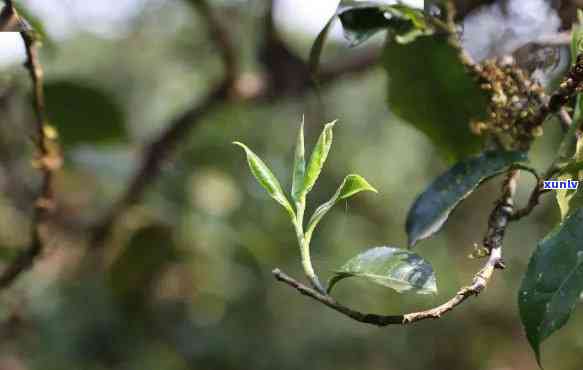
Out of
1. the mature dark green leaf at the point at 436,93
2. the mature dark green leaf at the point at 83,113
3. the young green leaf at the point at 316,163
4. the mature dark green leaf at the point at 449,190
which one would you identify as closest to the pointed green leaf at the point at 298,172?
the young green leaf at the point at 316,163

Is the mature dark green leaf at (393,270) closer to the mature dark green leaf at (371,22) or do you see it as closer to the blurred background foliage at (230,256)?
the mature dark green leaf at (371,22)

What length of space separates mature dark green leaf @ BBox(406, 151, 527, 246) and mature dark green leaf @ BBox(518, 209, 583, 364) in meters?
0.07

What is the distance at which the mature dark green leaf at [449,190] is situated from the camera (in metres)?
0.55

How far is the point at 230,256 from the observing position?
1661 millimetres

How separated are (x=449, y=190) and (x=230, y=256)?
3.63 ft

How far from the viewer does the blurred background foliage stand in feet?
4.52

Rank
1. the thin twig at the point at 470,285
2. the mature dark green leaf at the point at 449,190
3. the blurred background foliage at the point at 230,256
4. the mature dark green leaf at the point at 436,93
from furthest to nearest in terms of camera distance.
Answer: the blurred background foliage at the point at 230,256
the mature dark green leaf at the point at 436,93
the mature dark green leaf at the point at 449,190
the thin twig at the point at 470,285

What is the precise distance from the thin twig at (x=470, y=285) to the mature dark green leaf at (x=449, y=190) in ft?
0.05

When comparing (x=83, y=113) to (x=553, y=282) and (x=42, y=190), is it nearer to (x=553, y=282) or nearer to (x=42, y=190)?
(x=42, y=190)

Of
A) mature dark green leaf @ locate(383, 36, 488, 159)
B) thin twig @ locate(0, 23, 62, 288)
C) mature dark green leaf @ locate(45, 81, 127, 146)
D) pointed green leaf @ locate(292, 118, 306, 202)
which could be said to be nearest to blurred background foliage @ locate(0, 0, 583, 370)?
mature dark green leaf @ locate(45, 81, 127, 146)

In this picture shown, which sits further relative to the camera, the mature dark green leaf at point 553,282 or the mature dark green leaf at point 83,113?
the mature dark green leaf at point 83,113

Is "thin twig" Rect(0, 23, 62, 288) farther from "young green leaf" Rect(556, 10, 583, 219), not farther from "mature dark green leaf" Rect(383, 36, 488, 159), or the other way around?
"young green leaf" Rect(556, 10, 583, 219)

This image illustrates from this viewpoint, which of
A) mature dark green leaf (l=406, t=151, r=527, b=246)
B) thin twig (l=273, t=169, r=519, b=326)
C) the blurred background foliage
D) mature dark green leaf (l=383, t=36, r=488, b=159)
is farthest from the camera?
the blurred background foliage

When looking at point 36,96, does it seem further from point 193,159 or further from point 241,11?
point 241,11
